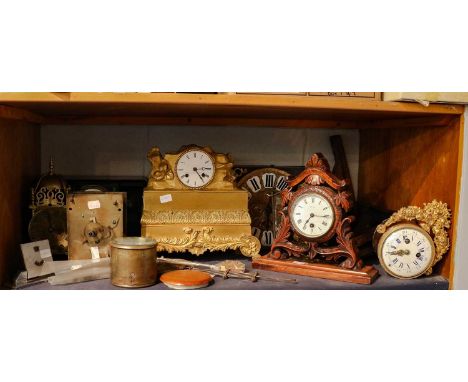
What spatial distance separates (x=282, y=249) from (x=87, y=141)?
113cm

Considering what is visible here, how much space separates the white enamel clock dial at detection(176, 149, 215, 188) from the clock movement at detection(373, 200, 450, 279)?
77 cm

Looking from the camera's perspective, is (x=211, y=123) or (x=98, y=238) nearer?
(x=98, y=238)

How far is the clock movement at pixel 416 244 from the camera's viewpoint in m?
2.12

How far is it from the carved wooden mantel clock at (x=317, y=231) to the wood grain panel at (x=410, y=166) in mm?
388

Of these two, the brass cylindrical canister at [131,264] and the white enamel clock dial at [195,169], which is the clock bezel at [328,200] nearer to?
the white enamel clock dial at [195,169]

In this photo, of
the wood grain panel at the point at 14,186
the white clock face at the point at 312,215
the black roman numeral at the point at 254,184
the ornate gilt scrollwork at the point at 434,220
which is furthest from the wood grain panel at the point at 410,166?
the wood grain panel at the point at 14,186

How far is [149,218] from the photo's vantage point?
7.50 feet

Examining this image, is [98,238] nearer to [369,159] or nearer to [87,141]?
[87,141]

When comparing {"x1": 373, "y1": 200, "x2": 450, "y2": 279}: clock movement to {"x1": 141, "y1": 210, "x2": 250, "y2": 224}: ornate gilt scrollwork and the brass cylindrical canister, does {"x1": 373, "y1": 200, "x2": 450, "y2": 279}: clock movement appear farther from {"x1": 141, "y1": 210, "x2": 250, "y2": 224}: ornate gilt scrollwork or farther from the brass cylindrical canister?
the brass cylindrical canister

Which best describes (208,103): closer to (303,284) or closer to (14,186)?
(303,284)

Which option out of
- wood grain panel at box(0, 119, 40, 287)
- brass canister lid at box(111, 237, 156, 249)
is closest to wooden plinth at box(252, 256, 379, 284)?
brass canister lid at box(111, 237, 156, 249)
